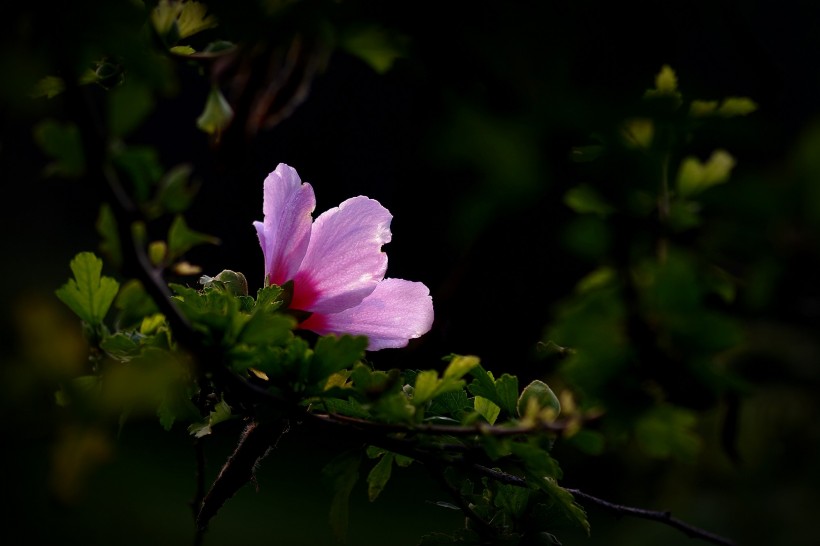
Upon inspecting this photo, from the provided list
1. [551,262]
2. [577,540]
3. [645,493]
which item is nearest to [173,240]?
[551,262]

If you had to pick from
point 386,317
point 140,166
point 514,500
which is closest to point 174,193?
point 140,166

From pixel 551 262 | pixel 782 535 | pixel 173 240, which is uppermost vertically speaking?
pixel 173 240

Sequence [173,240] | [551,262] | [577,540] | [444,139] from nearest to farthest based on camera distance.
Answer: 1. [444,139]
2. [173,240]
3. [551,262]
4. [577,540]

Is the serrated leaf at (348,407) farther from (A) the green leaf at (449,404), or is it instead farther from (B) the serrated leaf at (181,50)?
(B) the serrated leaf at (181,50)

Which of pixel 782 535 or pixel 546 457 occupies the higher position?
pixel 546 457

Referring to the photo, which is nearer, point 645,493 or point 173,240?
point 173,240

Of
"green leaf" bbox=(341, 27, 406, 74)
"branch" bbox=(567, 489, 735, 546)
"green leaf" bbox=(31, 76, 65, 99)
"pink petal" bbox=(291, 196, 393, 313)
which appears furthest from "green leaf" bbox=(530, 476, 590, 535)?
"green leaf" bbox=(31, 76, 65, 99)

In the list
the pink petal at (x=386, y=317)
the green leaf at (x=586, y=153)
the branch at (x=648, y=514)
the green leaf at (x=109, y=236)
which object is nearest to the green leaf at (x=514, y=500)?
the branch at (x=648, y=514)

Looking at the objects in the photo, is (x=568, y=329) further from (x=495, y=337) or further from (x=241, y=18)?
(x=495, y=337)
